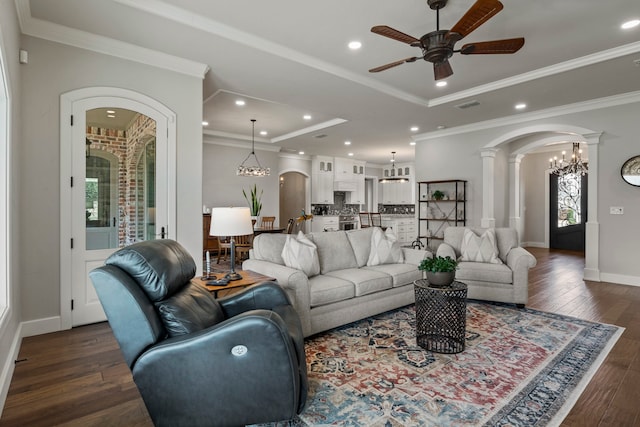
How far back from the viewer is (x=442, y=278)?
9.09ft

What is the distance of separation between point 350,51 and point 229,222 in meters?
2.36

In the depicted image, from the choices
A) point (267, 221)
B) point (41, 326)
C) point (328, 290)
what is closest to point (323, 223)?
point (267, 221)

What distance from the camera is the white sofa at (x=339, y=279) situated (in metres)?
2.93

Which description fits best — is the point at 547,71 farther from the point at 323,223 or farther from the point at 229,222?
the point at 323,223

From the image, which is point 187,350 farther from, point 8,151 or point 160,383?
point 8,151

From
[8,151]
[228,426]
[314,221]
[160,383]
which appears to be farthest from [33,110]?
[314,221]

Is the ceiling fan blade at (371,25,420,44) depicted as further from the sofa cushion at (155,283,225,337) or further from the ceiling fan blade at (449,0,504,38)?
the sofa cushion at (155,283,225,337)

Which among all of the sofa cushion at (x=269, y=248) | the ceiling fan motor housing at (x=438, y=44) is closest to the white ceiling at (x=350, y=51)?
the ceiling fan motor housing at (x=438, y=44)

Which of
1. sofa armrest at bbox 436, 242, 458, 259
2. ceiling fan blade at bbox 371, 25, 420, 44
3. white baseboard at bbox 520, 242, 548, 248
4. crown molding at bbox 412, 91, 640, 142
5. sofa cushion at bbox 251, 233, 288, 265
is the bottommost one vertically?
white baseboard at bbox 520, 242, 548, 248

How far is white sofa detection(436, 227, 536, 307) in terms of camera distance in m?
3.85

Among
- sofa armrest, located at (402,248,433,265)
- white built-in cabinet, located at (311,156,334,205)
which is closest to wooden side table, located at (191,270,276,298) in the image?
sofa armrest, located at (402,248,433,265)

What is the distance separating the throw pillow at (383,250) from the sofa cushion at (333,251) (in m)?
0.26

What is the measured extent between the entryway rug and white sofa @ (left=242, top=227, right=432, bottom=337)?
0.63 feet

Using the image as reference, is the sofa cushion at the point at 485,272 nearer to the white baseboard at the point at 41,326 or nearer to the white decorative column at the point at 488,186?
the white decorative column at the point at 488,186
